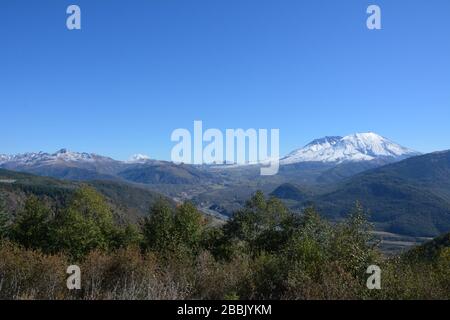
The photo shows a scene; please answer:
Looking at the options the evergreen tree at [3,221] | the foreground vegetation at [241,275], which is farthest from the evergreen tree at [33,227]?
the foreground vegetation at [241,275]

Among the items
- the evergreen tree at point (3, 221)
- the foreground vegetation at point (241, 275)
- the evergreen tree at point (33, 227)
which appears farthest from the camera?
the evergreen tree at point (3, 221)

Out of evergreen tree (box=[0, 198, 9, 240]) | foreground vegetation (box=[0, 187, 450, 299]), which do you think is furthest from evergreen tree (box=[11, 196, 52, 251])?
foreground vegetation (box=[0, 187, 450, 299])

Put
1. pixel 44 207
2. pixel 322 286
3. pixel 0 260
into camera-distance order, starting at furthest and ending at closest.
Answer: pixel 44 207 → pixel 0 260 → pixel 322 286

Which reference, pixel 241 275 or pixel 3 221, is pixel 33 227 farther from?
pixel 241 275

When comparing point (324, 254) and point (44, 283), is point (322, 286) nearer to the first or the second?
point (324, 254)

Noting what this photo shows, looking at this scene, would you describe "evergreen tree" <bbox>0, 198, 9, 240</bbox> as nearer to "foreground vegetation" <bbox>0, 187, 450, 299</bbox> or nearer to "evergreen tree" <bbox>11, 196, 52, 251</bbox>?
"evergreen tree" <bbox>11, 196, 52, 251</bbox>

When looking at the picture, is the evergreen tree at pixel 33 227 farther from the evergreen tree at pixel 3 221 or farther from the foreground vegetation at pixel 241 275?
the foreground vegetation at pixel 241 275

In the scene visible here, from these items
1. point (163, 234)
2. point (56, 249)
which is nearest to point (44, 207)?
point (56, 249)

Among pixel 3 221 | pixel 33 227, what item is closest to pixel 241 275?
pixel 33 227

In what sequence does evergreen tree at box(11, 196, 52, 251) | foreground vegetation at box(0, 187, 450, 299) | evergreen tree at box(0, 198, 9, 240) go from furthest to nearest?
1. evergreen tree at box(0, 198, 9, 240)
2. evergreen tree at box(11, 196, 52, 251)
3. foreground vegetation at box(0, 187, 450, 299)

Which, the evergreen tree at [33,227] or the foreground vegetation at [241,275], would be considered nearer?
the foreground vegetation at [241,275]

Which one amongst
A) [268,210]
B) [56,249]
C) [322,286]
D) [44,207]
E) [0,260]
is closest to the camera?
[322,286]
